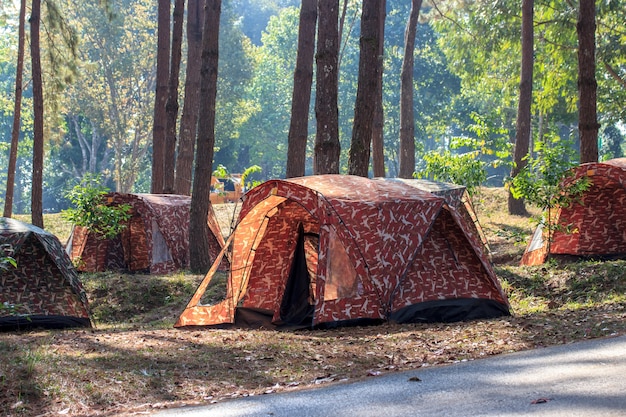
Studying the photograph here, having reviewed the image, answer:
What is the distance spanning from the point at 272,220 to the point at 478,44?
774 inches

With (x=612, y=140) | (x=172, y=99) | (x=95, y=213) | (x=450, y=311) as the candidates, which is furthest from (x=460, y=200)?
(x=612, y=140)

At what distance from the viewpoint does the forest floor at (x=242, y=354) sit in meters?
6.98

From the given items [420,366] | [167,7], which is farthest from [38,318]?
[167,7]

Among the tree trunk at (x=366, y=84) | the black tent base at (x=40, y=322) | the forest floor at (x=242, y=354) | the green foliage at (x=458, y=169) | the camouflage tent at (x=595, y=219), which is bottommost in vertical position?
the black tent base at (x=40, y=322)

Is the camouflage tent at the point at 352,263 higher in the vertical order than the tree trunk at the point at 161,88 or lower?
lower

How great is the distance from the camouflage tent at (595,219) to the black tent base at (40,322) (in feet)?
26.4

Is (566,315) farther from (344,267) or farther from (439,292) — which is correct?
(344,267)

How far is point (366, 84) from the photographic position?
14156 mm

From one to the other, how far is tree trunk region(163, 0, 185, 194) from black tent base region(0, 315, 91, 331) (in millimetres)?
6901

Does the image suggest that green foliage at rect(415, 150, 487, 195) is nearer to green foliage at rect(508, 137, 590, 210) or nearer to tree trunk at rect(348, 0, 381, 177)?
green foliage at rect(508, 137, 590, 210)

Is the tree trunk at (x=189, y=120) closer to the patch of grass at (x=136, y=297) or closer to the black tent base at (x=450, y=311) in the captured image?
the patch of grass at (x=136, y=297)

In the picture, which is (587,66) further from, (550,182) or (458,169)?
(458,169)

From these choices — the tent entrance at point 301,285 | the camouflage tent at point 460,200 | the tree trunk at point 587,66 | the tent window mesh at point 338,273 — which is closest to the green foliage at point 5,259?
the tent window mesh at point 338,273

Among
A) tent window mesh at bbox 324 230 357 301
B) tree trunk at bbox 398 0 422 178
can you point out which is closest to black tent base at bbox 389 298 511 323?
tent window mesh at bbox 324 230 357 301
